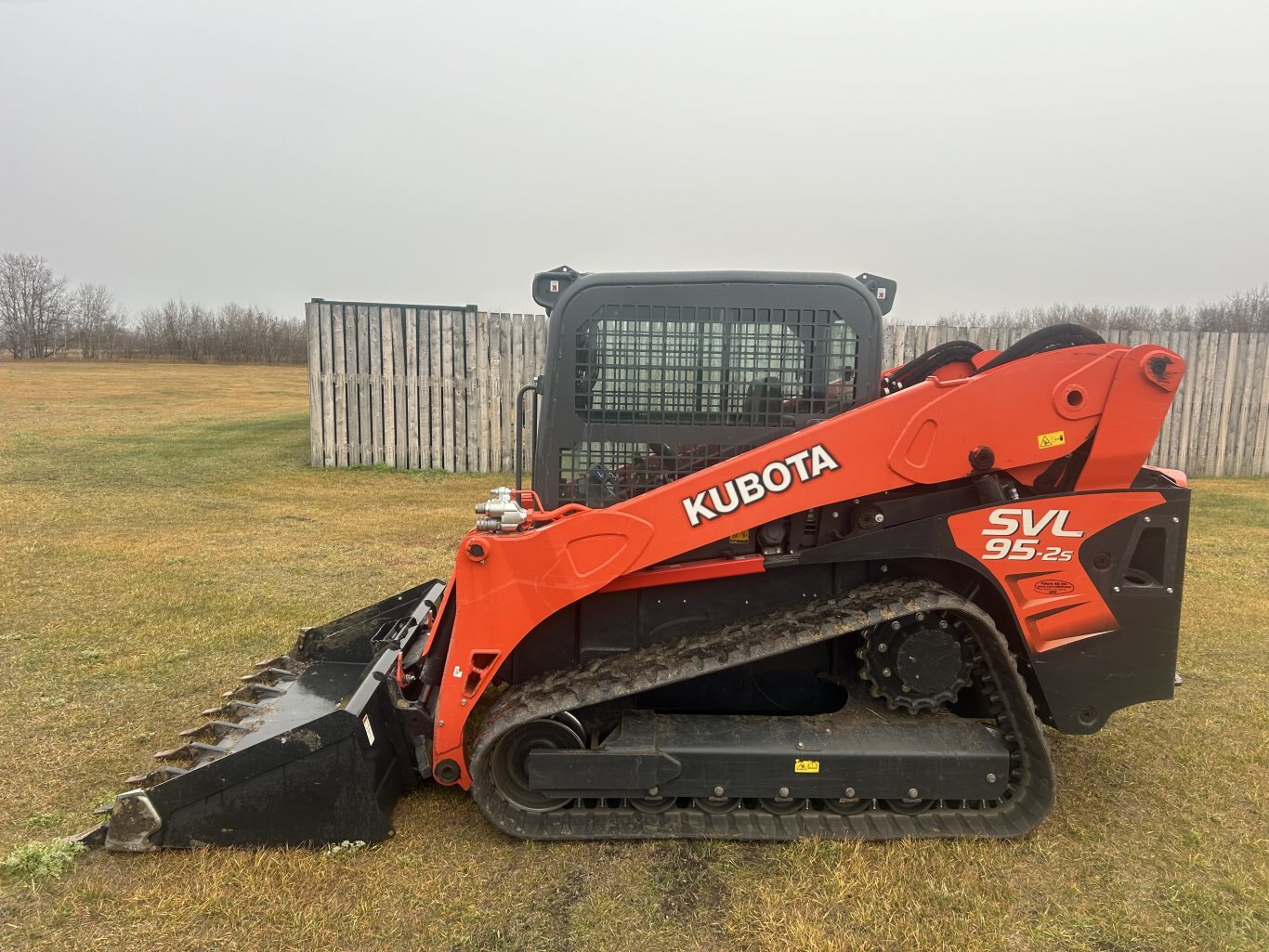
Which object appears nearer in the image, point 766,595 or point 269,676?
point 766,595

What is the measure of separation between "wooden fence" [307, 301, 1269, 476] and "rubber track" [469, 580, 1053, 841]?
408 inches

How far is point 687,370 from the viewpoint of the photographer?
3625mm

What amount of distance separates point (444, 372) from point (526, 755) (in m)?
10.9

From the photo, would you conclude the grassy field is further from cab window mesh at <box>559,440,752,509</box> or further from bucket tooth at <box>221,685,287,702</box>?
cab window mesh at <box>559,440,752,509</box>

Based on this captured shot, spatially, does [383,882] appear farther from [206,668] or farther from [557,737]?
[206,668]

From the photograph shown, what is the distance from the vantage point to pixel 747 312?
3594mm

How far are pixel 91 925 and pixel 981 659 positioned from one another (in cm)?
371

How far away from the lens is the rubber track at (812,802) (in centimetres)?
330

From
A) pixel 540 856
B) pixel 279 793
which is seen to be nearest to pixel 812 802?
pixel 540 856

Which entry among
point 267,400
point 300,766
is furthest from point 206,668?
point 267,400


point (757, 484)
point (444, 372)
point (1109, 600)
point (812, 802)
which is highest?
point (444, 372)

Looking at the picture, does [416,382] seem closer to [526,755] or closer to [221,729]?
[221,729]

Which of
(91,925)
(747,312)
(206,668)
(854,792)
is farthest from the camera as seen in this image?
(206,668)

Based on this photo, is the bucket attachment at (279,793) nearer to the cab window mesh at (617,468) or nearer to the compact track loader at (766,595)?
the compact track loader at (766,595)
